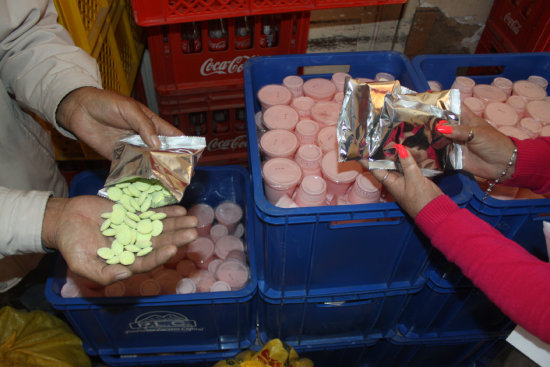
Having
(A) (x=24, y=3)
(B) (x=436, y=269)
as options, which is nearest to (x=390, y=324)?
(B) (x=436, y=269)

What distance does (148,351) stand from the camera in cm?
136

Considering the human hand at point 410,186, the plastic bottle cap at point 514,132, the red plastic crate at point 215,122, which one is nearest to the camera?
the human hand at point 410,186

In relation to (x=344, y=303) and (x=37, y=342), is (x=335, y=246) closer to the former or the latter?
(x=344, y=303)

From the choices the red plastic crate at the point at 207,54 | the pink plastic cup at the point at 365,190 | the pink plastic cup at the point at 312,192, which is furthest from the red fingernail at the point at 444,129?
the red plastic crate at the point at 207,54

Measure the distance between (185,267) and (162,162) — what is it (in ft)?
1.87

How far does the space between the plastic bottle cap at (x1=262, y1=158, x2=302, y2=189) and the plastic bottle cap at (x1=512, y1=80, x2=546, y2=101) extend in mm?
925

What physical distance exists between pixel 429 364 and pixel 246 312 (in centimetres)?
85

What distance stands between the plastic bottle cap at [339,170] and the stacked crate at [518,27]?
1276mm

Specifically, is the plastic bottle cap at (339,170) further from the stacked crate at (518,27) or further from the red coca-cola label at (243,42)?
the stacked crate at (518,27)

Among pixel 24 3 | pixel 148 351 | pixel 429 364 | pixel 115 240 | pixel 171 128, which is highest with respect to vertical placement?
pixel 24 3

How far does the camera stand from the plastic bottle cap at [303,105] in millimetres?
1367

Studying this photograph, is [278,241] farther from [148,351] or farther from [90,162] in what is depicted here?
[90,162]

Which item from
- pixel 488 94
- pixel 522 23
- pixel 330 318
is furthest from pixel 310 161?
pixel 522 23

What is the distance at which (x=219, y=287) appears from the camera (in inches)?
55.7
